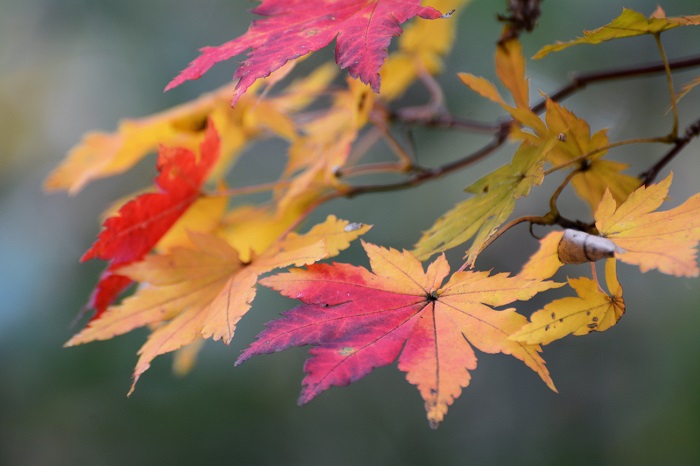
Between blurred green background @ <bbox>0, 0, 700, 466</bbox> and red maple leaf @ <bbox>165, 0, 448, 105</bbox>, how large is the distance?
1448 millimetres

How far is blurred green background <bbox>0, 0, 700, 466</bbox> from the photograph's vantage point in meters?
1.89

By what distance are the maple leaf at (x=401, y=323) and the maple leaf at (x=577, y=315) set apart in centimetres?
1

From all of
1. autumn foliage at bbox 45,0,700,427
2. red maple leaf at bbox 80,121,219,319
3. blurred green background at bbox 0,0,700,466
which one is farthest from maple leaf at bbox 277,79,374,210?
blurred green background at bbox 0,0,700,466

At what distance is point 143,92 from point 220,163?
5.58ft

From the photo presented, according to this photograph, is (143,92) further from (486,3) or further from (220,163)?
(220,163)

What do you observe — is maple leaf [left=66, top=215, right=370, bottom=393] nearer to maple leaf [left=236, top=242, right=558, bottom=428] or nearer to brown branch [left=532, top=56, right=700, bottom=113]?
maple leaf [left=236, top=242, right=558, bottom=428]

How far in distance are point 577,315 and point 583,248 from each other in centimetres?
5

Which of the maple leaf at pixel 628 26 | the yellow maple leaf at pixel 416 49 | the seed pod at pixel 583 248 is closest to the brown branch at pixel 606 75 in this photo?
the maple leaf at pixel 628 26

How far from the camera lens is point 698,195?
404 millimetres

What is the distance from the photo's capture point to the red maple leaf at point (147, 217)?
59cm

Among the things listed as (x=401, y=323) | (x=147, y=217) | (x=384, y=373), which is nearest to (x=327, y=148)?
(x=147, y=217)

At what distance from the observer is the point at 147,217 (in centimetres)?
61

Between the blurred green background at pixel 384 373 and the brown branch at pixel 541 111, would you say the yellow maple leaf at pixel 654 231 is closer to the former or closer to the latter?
the brown branch at pixel 541 111

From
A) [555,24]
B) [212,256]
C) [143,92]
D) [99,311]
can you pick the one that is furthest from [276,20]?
[143,92]
